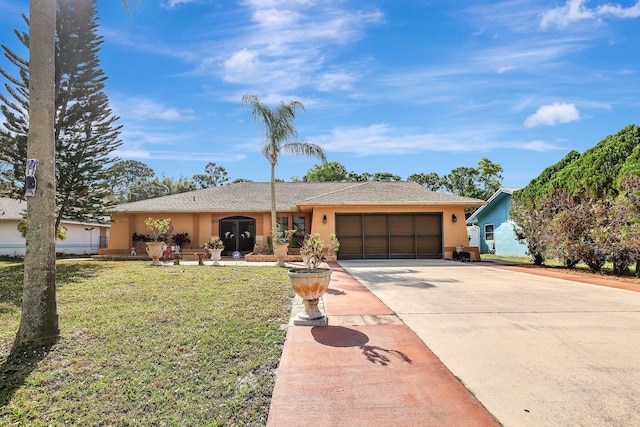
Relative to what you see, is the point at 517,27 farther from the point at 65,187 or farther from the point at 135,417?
the point at 65,187

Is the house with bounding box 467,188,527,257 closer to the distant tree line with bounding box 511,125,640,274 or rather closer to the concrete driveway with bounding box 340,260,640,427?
the distant tree line with bounding box 511,125,640,274

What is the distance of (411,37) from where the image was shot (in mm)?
9727

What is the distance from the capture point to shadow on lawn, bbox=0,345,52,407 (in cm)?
310

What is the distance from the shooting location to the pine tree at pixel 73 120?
13125 millimetres

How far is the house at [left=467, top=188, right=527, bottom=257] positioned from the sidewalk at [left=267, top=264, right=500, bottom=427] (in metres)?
16.8

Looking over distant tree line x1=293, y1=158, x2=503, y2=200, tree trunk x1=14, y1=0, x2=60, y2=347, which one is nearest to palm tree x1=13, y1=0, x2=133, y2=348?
tree trunk x1=14, y1=0, x2=60, y2=347

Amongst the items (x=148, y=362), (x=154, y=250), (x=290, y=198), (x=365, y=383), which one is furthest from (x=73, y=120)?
(x=365, y=383)

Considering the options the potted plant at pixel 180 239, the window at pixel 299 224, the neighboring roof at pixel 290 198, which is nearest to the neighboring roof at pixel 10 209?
the neighboring roof at pixel 290 198

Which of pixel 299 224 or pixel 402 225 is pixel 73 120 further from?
pixel 402 225

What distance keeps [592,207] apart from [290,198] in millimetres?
13237

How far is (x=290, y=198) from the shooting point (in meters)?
19.3

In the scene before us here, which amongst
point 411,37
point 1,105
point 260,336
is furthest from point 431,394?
point 1,105

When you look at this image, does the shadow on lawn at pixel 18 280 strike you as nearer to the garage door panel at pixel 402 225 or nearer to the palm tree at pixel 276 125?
the palm tree at pixel 276 125

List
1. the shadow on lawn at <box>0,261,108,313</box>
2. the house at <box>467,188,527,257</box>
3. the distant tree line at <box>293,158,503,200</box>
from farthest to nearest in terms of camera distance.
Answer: the distant tree line at <box>293,158,503,200</box>, the house at <box>467,188,527,257</box>, the shadow on lawn at <box>0,261,108,313</box>
